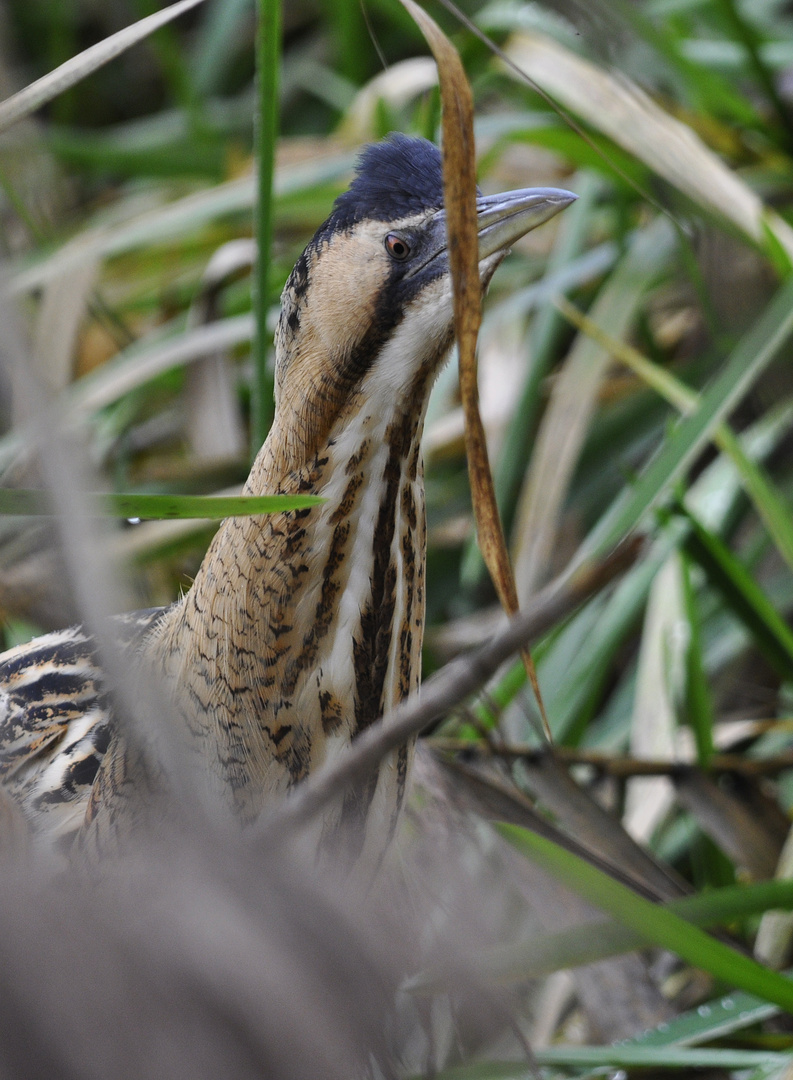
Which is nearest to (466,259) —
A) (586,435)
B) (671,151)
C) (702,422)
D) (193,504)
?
(193,504)

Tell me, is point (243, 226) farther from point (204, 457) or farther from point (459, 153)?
point (459, 153)

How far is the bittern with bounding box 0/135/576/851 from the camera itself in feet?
1.88

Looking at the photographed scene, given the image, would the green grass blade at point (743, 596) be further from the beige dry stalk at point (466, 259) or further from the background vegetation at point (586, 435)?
the beige dry stalk at point (466, 259)

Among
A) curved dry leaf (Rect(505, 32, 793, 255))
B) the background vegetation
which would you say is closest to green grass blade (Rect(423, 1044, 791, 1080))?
the background vegetation

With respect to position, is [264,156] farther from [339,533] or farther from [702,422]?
[702,422]

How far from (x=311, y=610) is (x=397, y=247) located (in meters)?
0.20

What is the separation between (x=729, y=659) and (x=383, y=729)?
2.82ft

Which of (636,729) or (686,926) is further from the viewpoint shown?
A: (636,729)

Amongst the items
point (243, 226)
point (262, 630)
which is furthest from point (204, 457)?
point (262, 630)

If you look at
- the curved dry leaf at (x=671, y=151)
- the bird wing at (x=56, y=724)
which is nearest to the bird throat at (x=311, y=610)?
the bird wing at (x=56, y=724)

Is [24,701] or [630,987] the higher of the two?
[24,701]

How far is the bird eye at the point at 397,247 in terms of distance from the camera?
599mm

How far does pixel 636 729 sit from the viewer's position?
971 millimetres

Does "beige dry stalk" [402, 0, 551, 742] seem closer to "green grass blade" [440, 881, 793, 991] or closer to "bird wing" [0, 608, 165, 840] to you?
"green grass blade" [440, 881, 793, 991]
